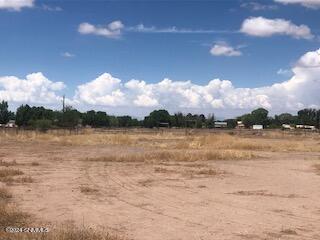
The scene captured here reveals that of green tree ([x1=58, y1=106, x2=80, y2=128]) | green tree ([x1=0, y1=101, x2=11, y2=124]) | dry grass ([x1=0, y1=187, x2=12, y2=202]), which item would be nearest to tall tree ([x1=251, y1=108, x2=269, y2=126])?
green tree ([x1=0, y1=101, x2=11, y2=124])

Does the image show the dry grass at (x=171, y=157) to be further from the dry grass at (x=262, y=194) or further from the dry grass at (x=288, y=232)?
the dry grass at (x=288, y=232)

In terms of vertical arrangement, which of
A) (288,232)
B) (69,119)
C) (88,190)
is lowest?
(288,232)

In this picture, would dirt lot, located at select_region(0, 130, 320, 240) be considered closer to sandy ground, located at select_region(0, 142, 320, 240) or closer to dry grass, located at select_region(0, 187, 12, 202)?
sandy ground, located at select_region(0, 142, 320, 240)

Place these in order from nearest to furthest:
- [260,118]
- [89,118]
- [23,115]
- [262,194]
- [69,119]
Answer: [262,194], [69,119], [23,115], [89,118], [260,118]

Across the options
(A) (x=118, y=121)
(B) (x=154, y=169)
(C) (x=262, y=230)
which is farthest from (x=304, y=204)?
(A) (x=118, y=121)

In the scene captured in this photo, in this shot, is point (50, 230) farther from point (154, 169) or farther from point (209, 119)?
point (209, 119)

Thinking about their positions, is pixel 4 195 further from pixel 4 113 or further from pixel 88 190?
pixel 4 113

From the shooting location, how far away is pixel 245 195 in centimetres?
1764

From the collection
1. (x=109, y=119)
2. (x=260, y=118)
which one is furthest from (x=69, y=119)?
(x=260, y=118)

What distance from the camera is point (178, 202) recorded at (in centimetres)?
1561

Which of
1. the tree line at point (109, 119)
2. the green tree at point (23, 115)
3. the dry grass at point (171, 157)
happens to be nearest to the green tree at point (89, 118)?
the tree line at point (109, 119)

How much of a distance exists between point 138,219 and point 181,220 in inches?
39.5

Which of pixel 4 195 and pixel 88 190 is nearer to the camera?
pixel 4 195

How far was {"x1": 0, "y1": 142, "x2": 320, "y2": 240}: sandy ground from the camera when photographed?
11758mm
